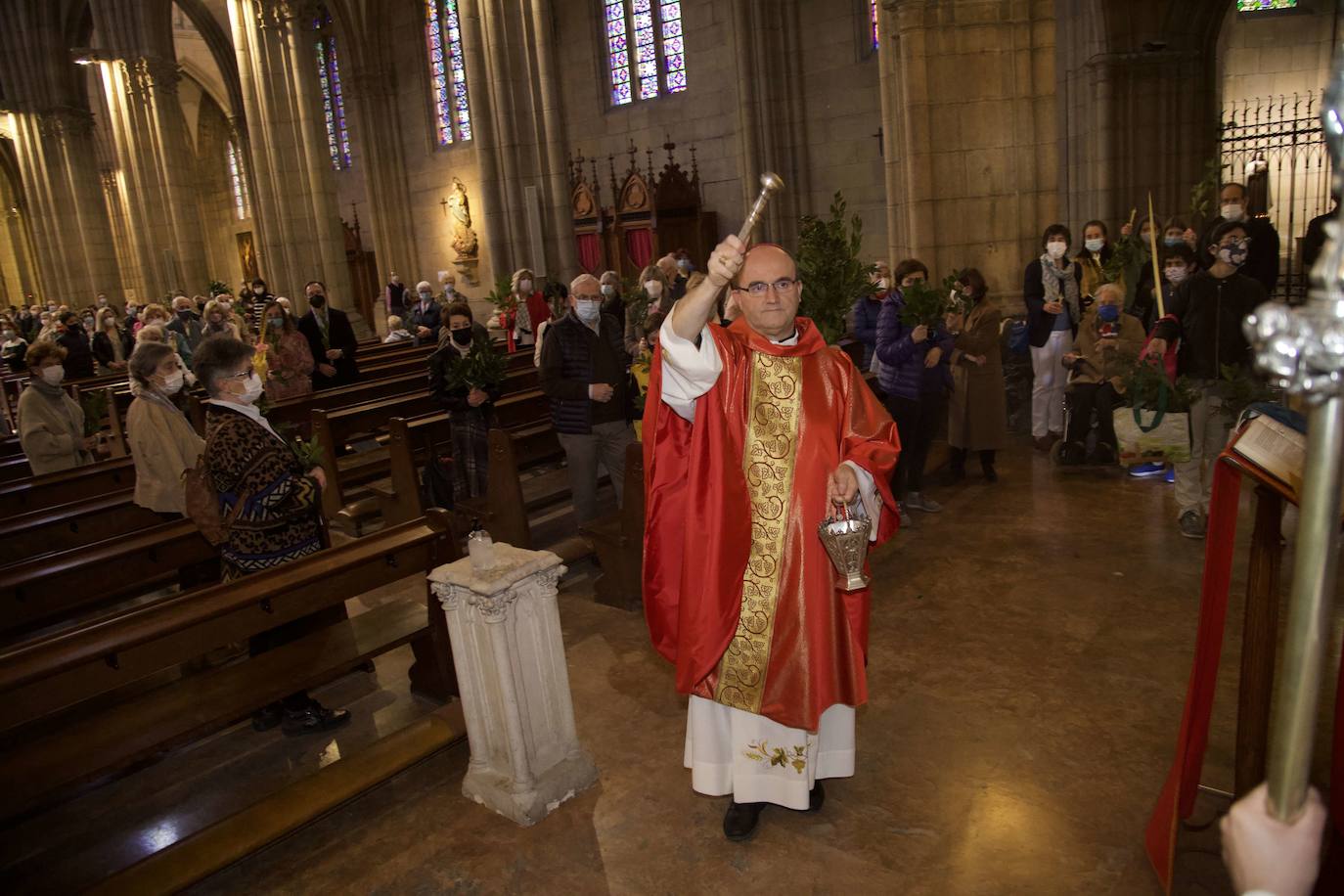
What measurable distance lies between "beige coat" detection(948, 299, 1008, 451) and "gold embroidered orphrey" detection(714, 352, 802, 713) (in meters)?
4.18

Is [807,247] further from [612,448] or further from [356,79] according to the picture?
[356,79]

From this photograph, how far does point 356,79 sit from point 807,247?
20676mm

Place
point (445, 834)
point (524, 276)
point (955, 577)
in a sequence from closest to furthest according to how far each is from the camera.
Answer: point (445, 834)
point (955, 577)
point (524, 276)

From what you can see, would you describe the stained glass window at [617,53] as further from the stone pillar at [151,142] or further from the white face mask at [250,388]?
the white face mask at [250,388]

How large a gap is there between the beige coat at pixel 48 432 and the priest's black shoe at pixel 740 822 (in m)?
6.06

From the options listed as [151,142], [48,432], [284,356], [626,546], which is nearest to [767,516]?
[626,546]

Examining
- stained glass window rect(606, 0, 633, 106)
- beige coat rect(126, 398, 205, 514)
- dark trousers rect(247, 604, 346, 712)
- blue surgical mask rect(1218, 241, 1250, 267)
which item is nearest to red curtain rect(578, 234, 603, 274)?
stained glass window rect(606, 0, 633, 106)

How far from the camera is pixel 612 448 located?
604 cm

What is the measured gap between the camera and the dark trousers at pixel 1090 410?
7000 mm

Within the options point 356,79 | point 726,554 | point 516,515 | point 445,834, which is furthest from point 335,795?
point 356,79

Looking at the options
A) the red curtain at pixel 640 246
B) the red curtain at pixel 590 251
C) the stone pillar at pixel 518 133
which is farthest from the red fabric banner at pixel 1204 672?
the red curtain at pixel 590 251

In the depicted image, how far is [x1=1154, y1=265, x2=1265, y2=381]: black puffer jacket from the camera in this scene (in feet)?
17.2

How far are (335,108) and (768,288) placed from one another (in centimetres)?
2686

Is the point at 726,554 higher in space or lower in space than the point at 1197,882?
higher
